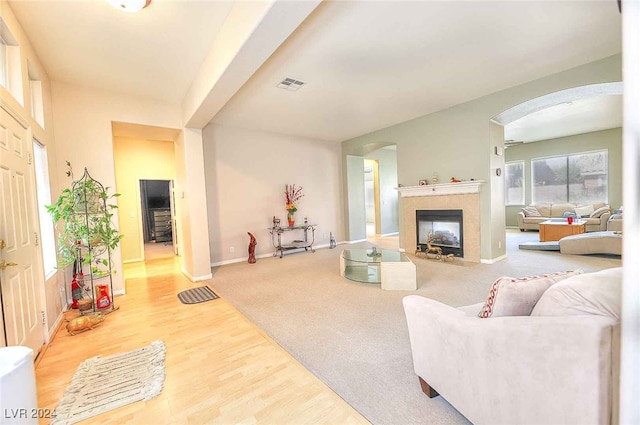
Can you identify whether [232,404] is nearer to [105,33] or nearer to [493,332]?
[493,332]

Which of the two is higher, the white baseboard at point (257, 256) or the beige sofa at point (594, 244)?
the beige sofa at point (594, 244)

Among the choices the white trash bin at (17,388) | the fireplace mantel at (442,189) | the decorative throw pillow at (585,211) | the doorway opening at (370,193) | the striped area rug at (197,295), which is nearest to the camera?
the white trash bin at (17,388)

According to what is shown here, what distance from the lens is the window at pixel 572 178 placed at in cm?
777

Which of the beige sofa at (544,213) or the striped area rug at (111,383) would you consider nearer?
the striped area rug at (111,383)

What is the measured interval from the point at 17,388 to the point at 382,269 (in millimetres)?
3188

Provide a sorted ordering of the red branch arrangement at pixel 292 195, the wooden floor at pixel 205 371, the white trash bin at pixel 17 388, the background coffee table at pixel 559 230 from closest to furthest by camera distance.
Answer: the white trash bin at pixel 17 388 → the wooden floor at pixel 205 371 → the background coffee table at pixel 559 230 → the red branch arrangement at pixel 292 195

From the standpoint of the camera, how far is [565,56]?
3340 mm

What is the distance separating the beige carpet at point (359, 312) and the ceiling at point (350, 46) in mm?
2601

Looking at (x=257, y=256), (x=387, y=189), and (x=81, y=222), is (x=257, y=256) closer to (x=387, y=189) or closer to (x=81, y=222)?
(x=81, y=222)

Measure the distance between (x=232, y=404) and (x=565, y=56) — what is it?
5161mm

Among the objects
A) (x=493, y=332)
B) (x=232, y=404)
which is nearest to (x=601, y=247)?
(x=493, y=332)

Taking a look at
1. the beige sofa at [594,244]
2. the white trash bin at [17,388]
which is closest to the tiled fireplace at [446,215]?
the beige sofa at [594,244]

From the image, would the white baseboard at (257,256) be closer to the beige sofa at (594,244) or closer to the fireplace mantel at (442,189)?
the fireplace mantel at (442,189)

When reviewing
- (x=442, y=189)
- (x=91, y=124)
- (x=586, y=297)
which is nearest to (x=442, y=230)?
(x=442, y=189)
